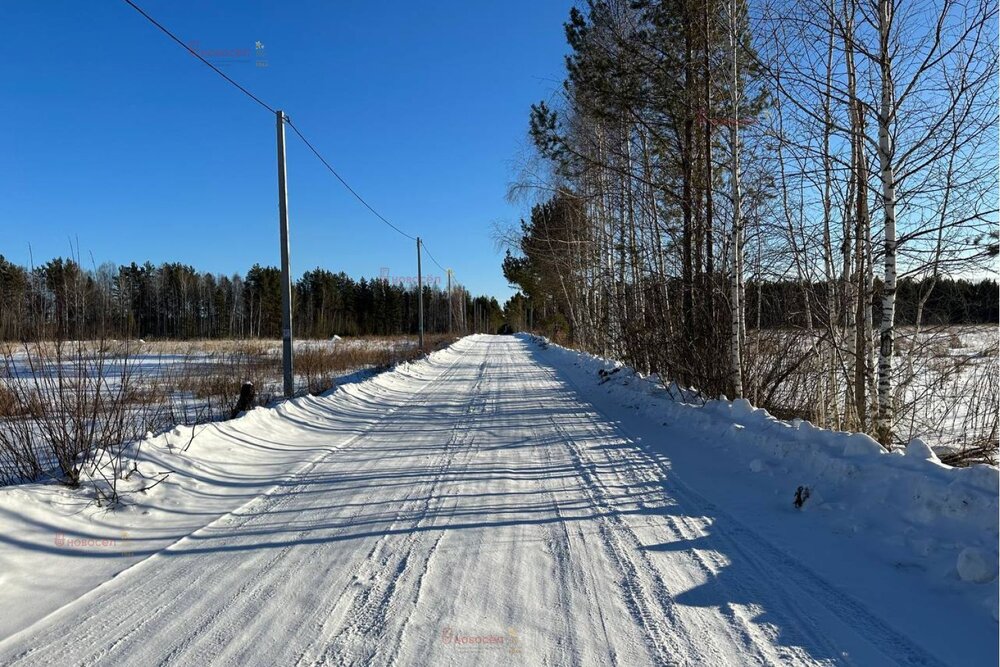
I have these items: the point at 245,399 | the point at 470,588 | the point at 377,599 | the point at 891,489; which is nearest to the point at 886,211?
the point at 891,489

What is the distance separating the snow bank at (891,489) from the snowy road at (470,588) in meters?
0.75

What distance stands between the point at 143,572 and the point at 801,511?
15.8ft

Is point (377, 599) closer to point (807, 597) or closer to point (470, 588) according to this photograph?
point (470, 588)

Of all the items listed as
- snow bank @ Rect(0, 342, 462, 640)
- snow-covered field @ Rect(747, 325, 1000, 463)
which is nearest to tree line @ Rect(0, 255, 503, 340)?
snow bank @ Rect(0, 342, 462, 640)

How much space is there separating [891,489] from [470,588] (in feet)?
10.5

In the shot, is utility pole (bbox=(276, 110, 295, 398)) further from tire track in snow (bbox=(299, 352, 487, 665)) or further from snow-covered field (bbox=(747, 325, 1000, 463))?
snow-covered field (bbox=(747, 325, 1000, 463))

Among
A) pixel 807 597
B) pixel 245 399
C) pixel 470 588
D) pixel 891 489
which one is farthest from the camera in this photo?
pixel 245 399

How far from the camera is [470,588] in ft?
10.1

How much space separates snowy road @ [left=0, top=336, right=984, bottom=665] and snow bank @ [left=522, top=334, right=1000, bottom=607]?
75 cm

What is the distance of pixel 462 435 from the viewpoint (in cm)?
770

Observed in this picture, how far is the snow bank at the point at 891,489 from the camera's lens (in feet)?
10.3

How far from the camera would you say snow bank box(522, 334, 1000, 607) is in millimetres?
3154

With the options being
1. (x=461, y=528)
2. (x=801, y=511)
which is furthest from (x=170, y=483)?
(x=801, y=511)

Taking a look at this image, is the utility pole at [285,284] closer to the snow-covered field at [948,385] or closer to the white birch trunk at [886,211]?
the white birch trunk at [886,211]
